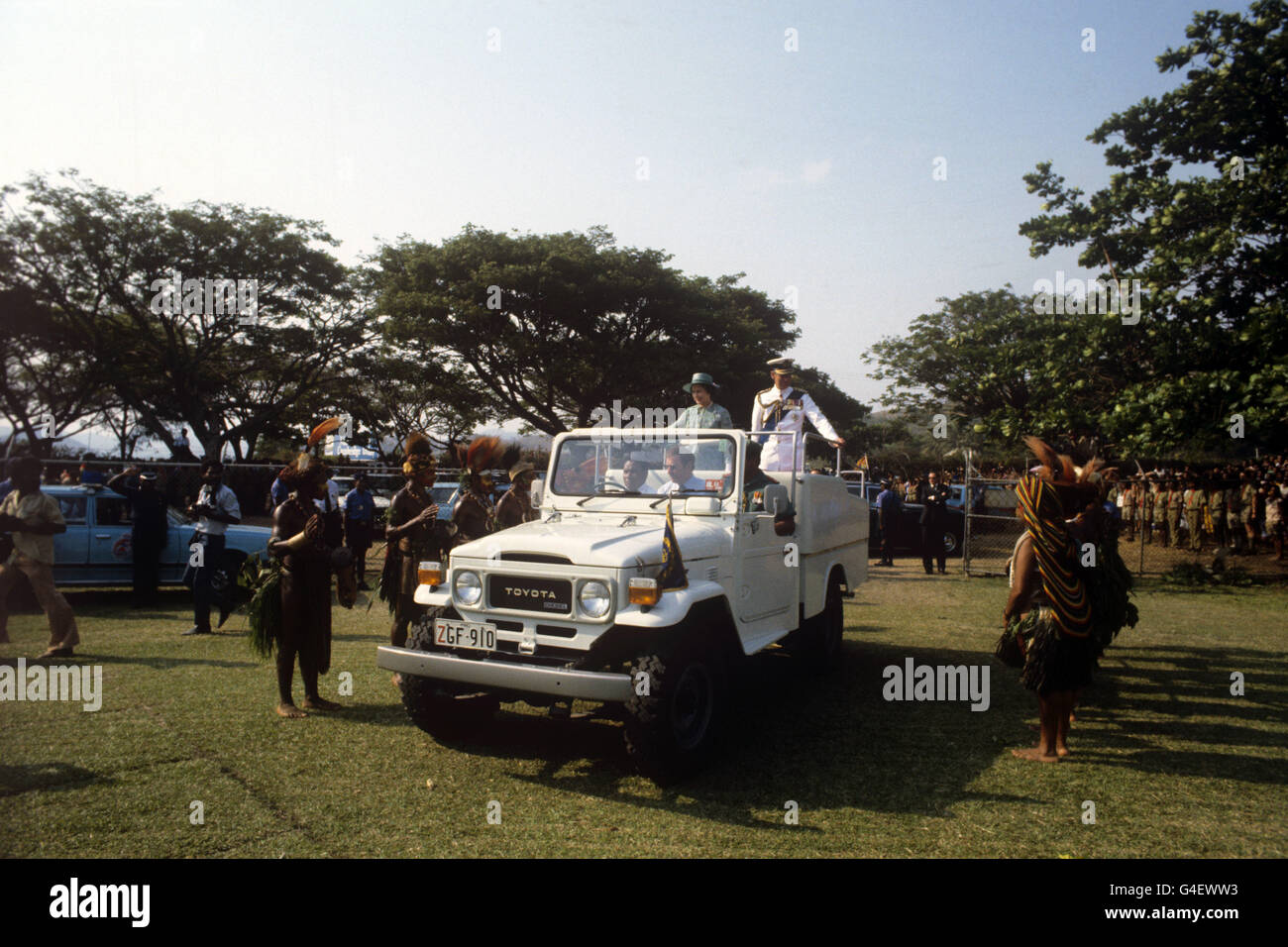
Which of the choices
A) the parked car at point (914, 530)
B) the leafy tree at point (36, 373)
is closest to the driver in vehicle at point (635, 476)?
the parked car at point (914, 530)

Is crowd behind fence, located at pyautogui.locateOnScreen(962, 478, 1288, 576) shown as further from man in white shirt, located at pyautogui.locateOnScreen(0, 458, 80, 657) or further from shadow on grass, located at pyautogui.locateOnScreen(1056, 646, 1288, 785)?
man in white shirt, located at pyautogui.locateOnScreen(0, 458, 80, 657)

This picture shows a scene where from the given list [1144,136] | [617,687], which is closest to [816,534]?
[617,687]

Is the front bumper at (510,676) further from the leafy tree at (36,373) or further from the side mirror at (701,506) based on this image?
the leafy tree at (36,373)

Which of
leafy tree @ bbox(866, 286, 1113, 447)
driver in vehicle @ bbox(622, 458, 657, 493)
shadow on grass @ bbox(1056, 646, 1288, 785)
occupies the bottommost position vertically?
shadow on grass @ bbox(1056, 646, 1288, 785)

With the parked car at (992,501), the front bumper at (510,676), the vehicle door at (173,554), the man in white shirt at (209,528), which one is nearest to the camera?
the front bumper at (510,676)

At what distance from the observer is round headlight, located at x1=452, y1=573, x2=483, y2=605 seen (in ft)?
17.1

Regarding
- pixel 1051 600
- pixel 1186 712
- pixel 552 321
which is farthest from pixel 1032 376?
pixel 552 321

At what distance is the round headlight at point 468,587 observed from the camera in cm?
521

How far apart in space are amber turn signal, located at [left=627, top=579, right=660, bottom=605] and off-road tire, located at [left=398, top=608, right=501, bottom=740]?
138 centimetres

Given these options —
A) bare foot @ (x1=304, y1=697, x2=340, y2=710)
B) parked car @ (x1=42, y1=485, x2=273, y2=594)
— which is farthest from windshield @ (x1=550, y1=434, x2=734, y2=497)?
parked car @ (x1=42, y1=485, x2=273, y2=594)

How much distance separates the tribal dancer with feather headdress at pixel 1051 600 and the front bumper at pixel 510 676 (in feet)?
9.00

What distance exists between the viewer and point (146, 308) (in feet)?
92.5

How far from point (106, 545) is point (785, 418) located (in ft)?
32.3

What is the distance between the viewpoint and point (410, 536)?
654 cm
